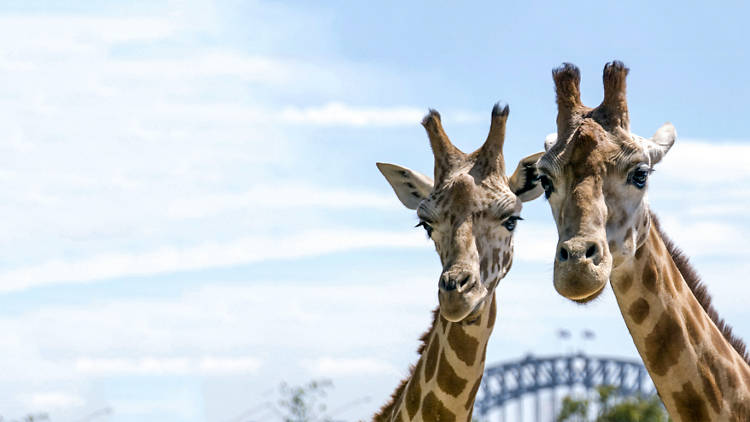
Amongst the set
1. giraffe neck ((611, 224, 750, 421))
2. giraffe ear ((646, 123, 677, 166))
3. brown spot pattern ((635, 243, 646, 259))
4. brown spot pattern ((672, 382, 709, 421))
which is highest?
giraffe ear ((646, 123, 677, 166))

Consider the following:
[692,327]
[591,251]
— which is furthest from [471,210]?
[591,251]

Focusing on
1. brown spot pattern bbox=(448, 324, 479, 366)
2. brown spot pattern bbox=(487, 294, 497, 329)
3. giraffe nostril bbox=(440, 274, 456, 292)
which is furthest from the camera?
brown spot pattern bbox=(487, 294, 497, 329)

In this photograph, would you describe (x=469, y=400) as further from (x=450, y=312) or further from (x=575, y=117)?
(x=575, y=117)

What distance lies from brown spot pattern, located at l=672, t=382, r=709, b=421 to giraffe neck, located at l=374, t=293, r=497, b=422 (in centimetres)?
242

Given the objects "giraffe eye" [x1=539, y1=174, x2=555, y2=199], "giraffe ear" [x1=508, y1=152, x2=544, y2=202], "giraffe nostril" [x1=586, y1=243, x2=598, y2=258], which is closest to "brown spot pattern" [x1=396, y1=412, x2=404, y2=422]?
"giraffe ear" [x1=508, y1=152, x2=544, y2=202]

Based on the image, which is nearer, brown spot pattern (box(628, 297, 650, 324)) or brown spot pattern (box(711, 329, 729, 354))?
brown spot pattern (box(628, 297, 650, 324))

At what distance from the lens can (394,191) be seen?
1257 cm

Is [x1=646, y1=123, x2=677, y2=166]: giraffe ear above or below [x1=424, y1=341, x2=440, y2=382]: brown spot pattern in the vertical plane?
above

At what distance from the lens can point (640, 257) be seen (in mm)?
8766

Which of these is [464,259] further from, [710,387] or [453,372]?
[710,387]

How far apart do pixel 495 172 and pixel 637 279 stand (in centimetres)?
295

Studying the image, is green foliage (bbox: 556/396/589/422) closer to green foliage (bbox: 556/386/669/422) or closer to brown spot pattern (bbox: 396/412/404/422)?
green foliage (bbox: 556/386/669/422)

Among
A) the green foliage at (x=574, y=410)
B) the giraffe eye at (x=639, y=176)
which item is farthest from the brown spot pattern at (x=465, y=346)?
the green foliage at (x=574, y=410)

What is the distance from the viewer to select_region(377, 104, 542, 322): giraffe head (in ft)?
33.7
